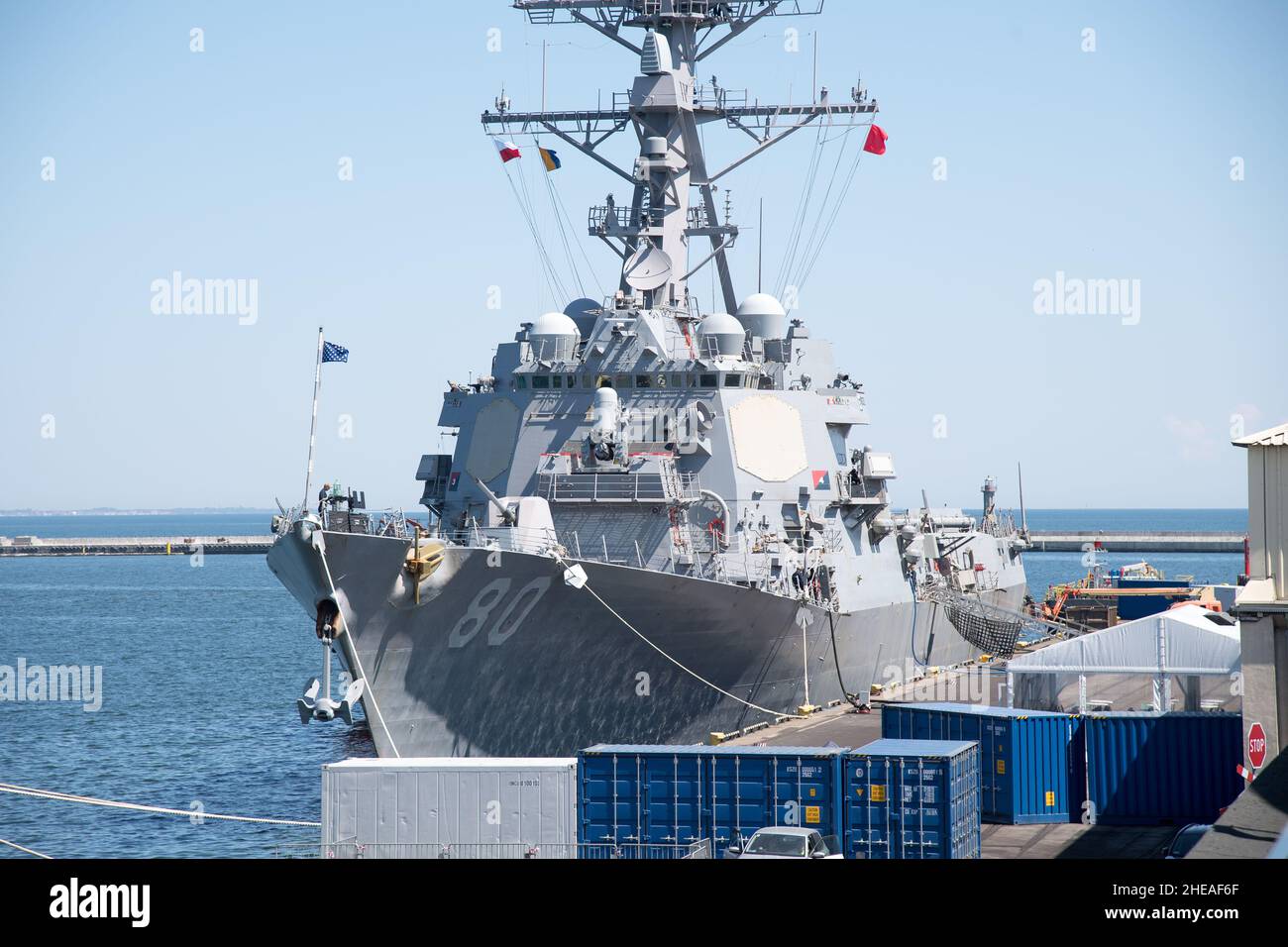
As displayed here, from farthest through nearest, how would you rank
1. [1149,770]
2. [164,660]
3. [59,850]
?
[164,660]
[59,850]
[1149,770]

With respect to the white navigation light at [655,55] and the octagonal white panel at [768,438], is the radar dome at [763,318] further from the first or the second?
the white navigation light at [655,55]

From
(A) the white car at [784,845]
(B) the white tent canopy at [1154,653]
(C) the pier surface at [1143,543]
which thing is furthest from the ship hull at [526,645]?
(C) the pier surface at [1143,543]

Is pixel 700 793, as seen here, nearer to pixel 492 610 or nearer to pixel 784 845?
pixel 784 845

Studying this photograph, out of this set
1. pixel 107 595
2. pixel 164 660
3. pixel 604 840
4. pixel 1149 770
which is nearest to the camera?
pixel 604 840

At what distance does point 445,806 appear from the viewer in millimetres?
15453

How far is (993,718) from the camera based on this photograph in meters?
18.0

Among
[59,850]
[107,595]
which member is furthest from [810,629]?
[107,595]

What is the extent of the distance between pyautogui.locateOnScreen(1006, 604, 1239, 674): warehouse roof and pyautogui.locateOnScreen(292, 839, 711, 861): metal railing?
310 inches

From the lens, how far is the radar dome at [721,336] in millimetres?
24859

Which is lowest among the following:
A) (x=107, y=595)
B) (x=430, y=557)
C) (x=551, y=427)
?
(x=107, y=595)

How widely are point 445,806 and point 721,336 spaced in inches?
457

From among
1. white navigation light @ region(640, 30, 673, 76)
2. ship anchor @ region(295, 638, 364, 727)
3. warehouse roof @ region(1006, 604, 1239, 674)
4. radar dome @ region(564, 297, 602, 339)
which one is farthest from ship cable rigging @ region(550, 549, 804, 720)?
white navigation light @ region(640, 30, 673, 76)
